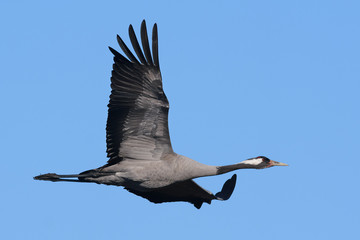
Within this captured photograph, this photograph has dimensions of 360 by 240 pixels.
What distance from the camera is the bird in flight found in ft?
48.8

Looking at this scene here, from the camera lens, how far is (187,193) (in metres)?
16.9

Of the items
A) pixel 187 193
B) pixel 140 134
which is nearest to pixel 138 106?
pixel 140 134

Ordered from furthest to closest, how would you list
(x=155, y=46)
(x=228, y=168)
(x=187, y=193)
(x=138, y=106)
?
(x=187, y=193), (x=228, y=168), (x=138, y=106), (x=155, y=46)

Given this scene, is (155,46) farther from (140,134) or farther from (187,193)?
(187,193)

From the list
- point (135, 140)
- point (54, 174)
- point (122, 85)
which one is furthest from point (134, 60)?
point (54, 174)

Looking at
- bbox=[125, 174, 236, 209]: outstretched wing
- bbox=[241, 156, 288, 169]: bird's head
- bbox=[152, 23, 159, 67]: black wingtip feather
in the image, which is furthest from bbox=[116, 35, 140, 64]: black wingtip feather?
bbox=[241, 156, 288, 169]: bird's head

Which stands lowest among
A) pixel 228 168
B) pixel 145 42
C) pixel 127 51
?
pixel 228 168

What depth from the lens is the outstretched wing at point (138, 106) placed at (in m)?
14.8

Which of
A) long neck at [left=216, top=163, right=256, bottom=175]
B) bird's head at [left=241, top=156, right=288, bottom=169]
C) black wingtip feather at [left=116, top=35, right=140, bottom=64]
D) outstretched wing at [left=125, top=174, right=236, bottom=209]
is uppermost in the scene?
black wingtip feather at [left=116, top=35, right=140, bottom=64]

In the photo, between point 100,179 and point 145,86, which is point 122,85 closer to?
point 145,86

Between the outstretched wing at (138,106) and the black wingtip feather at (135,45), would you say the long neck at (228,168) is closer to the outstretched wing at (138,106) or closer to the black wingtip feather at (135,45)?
the outstretched wing at (138,106)

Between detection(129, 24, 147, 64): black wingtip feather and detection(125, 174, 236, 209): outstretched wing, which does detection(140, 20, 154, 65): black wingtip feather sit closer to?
detection(129, 24, 147, 64): black wingtip feather

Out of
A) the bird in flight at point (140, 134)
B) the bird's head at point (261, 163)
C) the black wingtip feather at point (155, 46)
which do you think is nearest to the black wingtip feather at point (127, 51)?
the bird in flight at point (140, 134)

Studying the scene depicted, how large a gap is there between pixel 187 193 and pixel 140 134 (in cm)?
239
